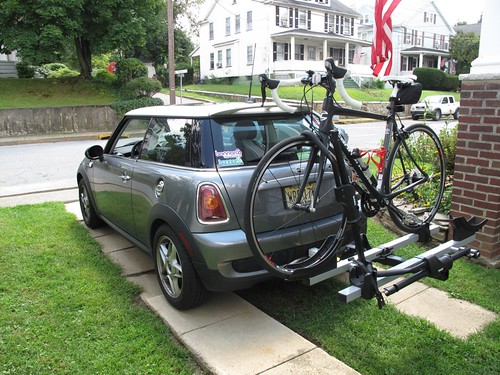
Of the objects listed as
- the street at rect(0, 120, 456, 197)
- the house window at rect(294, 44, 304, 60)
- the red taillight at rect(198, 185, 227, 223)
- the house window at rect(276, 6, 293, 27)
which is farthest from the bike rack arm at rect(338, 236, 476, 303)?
the house window at rect(294, 44, 304, 60)

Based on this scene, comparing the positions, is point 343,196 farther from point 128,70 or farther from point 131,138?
point 128,70

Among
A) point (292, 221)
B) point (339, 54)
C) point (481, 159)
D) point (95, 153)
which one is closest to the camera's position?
point (292, 221)

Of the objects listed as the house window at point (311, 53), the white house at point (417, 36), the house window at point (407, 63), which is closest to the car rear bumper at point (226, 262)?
the house window at point (311, 53)

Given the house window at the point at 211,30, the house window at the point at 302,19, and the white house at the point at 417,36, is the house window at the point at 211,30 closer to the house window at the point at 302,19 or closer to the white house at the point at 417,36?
the house window at the point at 302,19

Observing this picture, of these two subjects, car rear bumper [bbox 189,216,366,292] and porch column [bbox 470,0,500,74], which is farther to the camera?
porch column [bbox 470,0,500,74]

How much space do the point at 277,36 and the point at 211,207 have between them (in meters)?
39.1

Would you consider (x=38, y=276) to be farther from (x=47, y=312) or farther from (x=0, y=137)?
(x=0, y=137)

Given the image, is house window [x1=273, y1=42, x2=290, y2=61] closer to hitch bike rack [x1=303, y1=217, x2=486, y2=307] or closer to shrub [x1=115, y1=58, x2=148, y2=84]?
shrub [x1=115, y1=58, x2=148, y2=84]

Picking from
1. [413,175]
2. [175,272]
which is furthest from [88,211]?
[413,175]

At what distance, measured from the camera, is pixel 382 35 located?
256 inches

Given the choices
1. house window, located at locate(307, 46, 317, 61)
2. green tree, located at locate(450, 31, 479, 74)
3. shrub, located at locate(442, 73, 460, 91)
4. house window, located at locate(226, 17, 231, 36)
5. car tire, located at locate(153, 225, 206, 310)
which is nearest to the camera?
car tire, located at locate(153, 225, 206, 310)

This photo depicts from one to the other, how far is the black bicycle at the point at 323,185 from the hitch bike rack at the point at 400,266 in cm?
5

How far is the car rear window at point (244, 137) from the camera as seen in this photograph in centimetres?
344

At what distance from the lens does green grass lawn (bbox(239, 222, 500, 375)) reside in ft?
9.32
